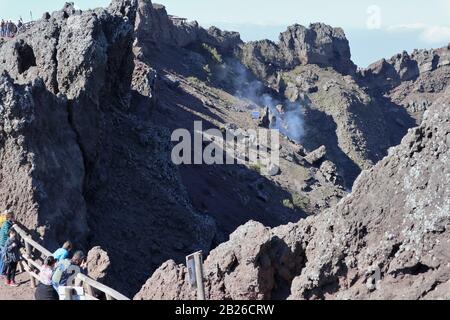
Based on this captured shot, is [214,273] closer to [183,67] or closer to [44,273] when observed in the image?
[44,273]

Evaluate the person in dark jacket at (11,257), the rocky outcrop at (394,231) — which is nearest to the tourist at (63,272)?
the person in dark jacket at (11,257)

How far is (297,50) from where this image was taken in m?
71.9

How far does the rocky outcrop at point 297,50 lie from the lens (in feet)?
231

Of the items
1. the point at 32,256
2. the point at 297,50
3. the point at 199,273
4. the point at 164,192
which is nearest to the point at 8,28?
the point at 164,192

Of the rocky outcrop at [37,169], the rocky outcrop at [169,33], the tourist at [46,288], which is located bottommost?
the tourist at [46,288]

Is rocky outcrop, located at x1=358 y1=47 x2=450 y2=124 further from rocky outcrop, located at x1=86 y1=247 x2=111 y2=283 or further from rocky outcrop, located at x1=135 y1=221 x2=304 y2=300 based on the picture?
rocky outcrop, located at x1=135 y1=221 x2=304 y2=300

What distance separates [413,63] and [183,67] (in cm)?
2998

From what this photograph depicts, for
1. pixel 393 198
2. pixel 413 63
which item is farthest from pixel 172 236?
pixel 413 63

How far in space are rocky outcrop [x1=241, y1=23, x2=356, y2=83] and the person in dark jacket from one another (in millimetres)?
57348

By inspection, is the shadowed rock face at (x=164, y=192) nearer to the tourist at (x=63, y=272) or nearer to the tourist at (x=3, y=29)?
the tourist at (x=63, y=272)

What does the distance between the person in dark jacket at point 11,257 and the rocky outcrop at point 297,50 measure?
57.3 m

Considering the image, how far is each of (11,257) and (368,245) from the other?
6.71 meters

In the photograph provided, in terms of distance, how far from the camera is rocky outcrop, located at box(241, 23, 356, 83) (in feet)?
231
